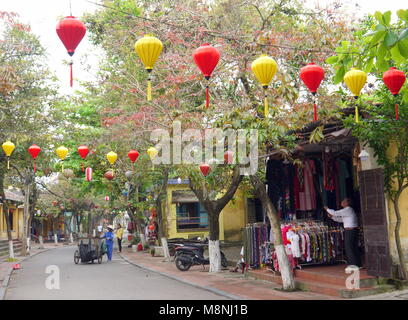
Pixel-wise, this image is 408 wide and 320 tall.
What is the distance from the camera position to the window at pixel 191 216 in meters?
29.0

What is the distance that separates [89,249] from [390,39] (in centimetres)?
1602

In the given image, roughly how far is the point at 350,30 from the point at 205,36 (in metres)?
3.70

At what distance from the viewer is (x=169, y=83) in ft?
43.0

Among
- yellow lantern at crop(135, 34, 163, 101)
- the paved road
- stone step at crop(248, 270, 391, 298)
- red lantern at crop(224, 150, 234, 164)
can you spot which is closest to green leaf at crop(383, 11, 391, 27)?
yellow lantern at crop(135, 34, 163, 101)

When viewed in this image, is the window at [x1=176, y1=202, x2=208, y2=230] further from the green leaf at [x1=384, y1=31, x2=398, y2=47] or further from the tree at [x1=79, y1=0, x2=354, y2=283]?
the green leaf at [x1=384, y1=31, x2=398, y2=47]

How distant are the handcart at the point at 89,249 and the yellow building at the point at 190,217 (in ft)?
24.6

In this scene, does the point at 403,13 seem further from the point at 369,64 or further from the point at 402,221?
the point at 402,221

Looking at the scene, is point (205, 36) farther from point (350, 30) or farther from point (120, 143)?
point (120, 143)

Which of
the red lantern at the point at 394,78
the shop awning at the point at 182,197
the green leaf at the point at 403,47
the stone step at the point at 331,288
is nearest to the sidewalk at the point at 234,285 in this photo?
the stone step at the point at 331,288

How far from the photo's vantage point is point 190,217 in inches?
1153

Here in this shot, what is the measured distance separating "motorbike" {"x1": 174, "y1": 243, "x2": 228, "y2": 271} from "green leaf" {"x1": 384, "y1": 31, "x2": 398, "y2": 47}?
34.5 ft

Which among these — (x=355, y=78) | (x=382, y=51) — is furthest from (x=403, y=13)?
(x=355, y=78)

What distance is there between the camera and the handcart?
18.9 m
